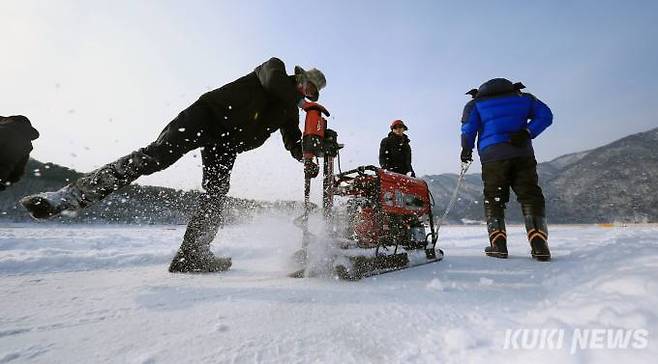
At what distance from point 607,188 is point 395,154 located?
33369 mm

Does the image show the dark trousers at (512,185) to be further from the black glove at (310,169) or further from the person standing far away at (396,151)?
the person standing far away at (396,151)

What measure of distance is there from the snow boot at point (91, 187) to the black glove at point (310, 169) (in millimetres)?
1222

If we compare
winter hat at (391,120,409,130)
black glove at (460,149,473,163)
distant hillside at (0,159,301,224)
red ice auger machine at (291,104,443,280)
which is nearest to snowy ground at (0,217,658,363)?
red ice auger machine at (291,104,443,280)

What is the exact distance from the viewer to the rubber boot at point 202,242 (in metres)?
2.82

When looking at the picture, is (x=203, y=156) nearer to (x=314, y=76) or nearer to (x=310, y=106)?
(x=310, y=106)

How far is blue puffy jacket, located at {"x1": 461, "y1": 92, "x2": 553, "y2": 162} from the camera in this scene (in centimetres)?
380

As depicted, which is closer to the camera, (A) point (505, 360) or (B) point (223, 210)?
(A) point (505, 360)

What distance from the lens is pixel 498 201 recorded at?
388 cm

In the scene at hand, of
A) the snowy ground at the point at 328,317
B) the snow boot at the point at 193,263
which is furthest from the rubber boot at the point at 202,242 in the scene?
the snowy ground at the point at 328,317

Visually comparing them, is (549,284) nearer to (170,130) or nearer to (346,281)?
(346,281)

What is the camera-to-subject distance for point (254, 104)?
2.99m

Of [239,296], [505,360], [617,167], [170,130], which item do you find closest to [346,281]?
[239,296]

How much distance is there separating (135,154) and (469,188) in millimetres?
48504

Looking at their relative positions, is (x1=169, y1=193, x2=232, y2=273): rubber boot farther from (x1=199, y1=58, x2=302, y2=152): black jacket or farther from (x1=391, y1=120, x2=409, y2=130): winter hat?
(x1=391, y1=120, x2=409, y2=130): winter hat
